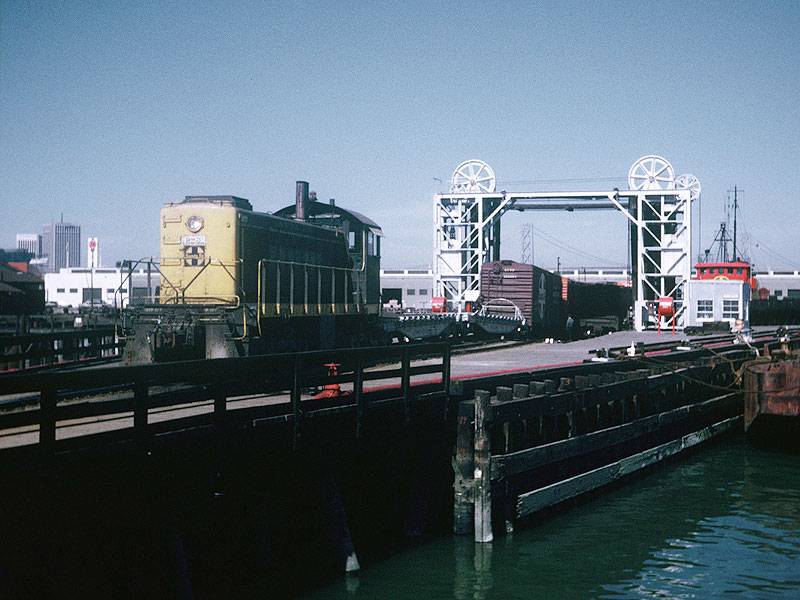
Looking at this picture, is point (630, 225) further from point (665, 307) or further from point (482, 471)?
point (482, 471)

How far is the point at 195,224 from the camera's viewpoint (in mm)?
19891

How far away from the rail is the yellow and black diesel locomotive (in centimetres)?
570

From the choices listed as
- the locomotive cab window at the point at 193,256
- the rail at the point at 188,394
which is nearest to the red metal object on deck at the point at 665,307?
the locomotive cab window at the point at 193,256

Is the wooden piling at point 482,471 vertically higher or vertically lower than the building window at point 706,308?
lower

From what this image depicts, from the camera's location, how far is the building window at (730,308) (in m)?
49.2

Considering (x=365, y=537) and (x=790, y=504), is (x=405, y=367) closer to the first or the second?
(x=365, y=537)

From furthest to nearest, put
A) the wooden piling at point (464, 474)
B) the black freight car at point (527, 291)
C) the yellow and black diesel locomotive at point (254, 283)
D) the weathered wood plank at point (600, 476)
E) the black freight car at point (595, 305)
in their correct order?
the black freight car at point (595, 305) < the black freight car at point (527, 291) < the yellow and black diesel locomotive at point (254, 283) < the weathered wood plank at point (600, 476) < the wooden piling at point (464, 474)

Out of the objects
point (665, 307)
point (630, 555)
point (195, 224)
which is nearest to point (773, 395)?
point (630, 555)

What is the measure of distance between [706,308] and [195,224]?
128 feet

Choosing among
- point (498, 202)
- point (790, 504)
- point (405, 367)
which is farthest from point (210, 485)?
point (498, 202)

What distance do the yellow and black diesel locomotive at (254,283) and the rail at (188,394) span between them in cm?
570

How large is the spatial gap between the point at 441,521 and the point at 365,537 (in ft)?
4.44

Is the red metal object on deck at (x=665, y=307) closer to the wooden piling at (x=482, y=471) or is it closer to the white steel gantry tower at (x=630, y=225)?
the white steel gantry tower at (x=630, y=225)

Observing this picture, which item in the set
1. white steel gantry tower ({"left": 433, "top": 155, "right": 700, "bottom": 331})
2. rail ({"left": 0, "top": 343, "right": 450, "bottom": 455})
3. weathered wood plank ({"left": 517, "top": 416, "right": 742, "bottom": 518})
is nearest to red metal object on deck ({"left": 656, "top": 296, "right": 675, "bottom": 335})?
white steel gantry tower ({"left": 433, "top": 155, "right": 700, "bottom": 331})
